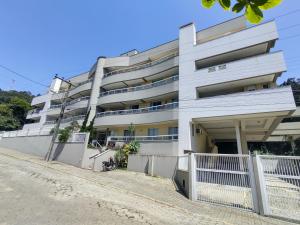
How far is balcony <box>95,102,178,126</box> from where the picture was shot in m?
19.6

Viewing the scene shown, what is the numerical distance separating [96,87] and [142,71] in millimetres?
7916

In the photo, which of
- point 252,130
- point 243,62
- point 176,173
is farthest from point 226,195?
point 252,130

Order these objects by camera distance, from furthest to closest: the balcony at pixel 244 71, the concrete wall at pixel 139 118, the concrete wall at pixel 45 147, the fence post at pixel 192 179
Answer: the concrete wall at pixel 139 118
the concrete wall at pixel 45 147
the balcony at pixel 244 71
the fence post at pixel 192 179

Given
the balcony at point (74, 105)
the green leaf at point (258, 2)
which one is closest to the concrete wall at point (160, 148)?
the balcony at point (74, 105)

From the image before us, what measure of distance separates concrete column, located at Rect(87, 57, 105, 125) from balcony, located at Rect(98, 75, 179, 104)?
1000mm

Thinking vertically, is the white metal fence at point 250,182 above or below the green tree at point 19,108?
below

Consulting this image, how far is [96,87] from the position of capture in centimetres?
2806

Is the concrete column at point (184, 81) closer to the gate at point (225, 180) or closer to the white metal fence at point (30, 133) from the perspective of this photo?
the gate at point (225, 180)

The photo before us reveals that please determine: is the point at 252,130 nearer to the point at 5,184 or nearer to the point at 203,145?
the point at 203,145

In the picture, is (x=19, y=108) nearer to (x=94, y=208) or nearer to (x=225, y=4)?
(x=94, y=208)

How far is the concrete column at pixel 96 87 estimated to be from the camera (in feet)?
88.1

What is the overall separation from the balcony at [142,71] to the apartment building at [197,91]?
0.43 feet

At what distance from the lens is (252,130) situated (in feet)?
69.9

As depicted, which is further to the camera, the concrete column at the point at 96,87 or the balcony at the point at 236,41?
the concrete column at the point at 96,87
